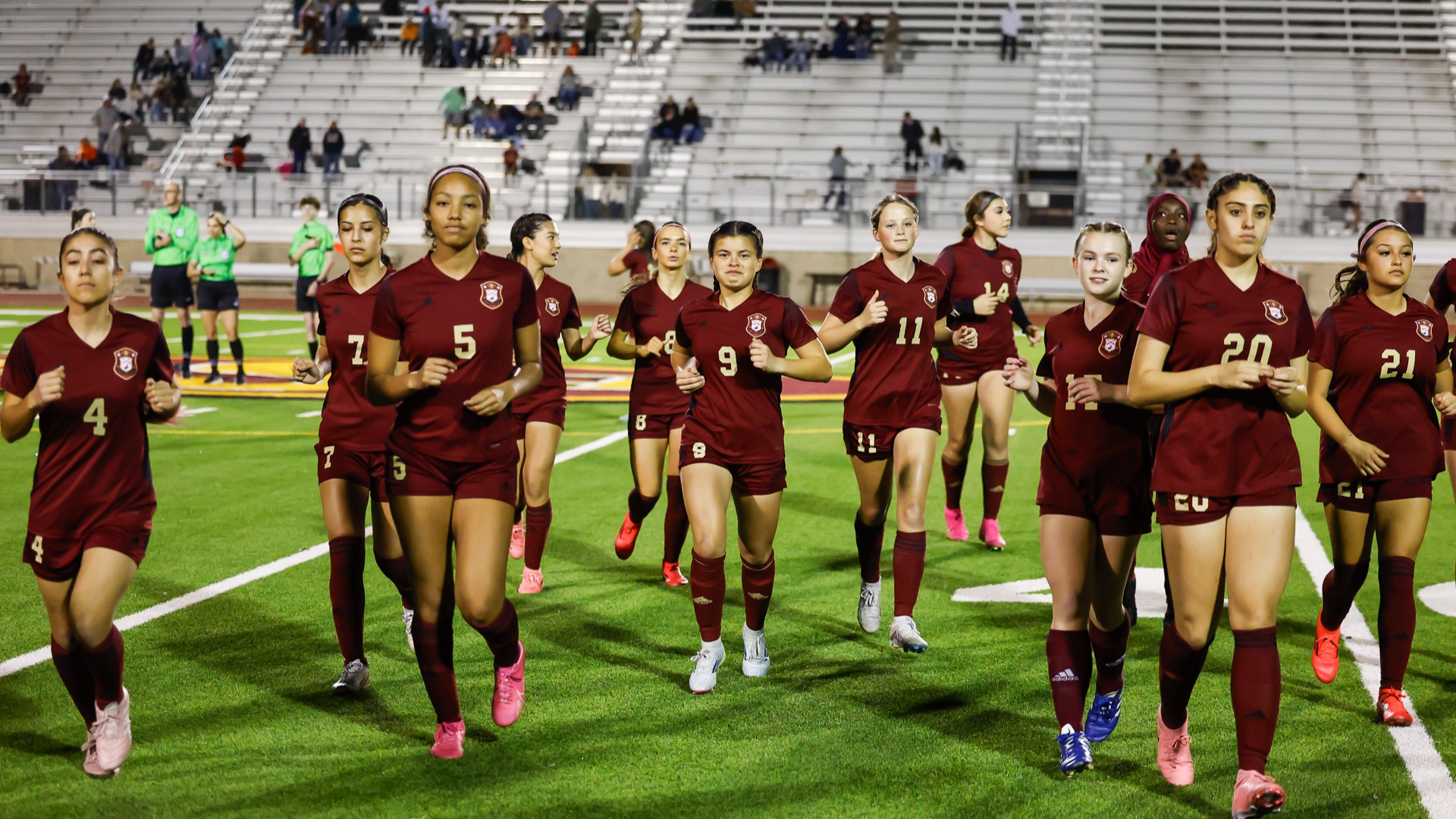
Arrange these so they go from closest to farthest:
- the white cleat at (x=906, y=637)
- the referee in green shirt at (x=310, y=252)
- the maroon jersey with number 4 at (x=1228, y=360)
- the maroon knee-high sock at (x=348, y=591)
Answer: the maroon jersey with number 4 at (x=1228, y=360) → the maroon knee-high sock at (x=348, y=591) → the white cleat at (x=906, y=637) → the referee in green shirt at (x=310, y=252)

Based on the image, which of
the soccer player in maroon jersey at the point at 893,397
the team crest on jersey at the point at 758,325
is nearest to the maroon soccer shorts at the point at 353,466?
the team crest on jersey at the point at 758,325

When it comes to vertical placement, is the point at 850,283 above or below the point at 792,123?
below

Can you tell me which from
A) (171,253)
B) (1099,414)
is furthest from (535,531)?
(171,253)

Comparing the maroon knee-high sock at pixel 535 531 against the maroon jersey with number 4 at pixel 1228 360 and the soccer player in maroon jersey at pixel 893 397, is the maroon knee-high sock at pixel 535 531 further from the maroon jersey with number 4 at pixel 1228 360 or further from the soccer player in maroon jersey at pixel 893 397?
the maroon jersey with number 4 at pixel 1228 360

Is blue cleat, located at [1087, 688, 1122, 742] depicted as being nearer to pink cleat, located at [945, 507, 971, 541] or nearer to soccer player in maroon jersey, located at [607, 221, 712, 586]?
soccer player in maroon jersey, located at [607, 221, 712, 586]

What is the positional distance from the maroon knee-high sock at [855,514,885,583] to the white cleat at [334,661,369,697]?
2.44m

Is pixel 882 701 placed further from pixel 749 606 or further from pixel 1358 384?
pixel 1358 384

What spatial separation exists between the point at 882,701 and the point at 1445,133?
3404 cm

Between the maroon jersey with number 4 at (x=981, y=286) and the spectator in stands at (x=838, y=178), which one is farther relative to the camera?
the spectator in stands at (x=838, y=178)

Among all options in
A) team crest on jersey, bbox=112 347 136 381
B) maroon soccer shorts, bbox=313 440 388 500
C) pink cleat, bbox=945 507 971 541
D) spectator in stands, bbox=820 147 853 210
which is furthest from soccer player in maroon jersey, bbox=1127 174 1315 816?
spectator in stands, bbox=820 147 853 210

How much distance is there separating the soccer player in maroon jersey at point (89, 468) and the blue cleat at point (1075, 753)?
129 inches

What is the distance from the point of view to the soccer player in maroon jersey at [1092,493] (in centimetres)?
510

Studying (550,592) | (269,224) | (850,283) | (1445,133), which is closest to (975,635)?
(850,283)

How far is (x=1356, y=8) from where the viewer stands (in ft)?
130
